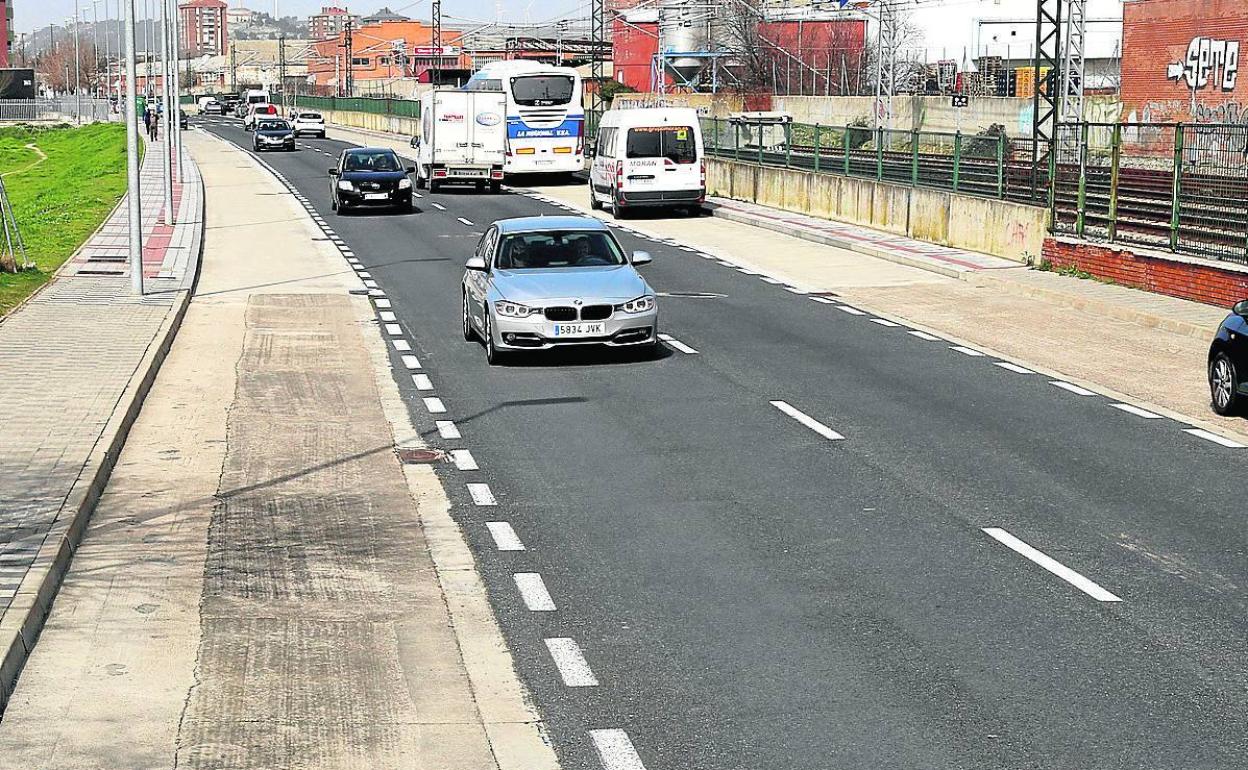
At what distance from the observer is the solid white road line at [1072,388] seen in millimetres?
16797

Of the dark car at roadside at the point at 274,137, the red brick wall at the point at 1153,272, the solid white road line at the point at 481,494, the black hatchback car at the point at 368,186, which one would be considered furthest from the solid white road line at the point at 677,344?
the dark car at roadside at the point at 274,137

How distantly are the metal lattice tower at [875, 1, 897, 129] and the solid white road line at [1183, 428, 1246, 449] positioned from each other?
52.8m

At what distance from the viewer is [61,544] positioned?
32.4 ft

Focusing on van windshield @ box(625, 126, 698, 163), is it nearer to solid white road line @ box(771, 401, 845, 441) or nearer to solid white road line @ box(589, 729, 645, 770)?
solid white road line @ box(771, 401, 845, 441)

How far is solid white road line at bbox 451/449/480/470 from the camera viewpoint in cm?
1315

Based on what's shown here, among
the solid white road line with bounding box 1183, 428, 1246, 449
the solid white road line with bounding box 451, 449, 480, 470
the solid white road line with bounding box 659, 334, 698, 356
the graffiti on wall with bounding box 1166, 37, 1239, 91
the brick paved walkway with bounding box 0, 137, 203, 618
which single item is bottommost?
the solid white road line with bounding box 451, 449, 480, 470

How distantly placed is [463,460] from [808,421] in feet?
10.9

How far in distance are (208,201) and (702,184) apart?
47.5 ft

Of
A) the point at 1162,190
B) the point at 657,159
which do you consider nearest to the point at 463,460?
the point at 1162,190

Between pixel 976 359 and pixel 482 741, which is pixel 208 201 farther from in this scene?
pixel 482 741

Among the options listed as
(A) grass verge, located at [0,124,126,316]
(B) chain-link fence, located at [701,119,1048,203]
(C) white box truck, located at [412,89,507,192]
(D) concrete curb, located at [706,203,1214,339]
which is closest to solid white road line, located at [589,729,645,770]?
(D) concrete curb, located at [706,203,1214,339]

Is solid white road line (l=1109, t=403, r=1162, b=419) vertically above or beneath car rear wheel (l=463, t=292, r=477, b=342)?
beneath

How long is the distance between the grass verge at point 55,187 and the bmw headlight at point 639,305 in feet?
30.1

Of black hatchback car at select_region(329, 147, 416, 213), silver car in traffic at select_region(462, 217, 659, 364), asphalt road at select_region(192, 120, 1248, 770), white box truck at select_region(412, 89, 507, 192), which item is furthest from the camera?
white box truck at select_region(412, 89, 507, 192)
